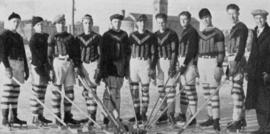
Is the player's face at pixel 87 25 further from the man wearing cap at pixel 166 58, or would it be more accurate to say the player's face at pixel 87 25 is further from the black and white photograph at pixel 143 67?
the man wearing cap at pixel 166 58

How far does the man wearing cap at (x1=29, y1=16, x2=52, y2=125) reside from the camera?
23.6 ft

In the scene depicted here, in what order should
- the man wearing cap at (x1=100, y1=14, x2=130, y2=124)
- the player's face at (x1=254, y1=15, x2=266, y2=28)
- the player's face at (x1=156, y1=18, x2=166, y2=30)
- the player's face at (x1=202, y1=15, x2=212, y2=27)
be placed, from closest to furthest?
the player's face at (x1=254, y1=15, x2=266, y2=28) < the player's face at (x1=202, y1=15, x2=212, y2=27) < the man wearing cap at (x1=100, y1=14, x2=130, y2=124) < the player's face at (x1=156, y1=18, x2=166, y2=30)

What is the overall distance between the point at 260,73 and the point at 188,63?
48.8 inches

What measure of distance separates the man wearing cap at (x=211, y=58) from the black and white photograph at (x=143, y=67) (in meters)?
0.02

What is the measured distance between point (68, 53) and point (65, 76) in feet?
1.33

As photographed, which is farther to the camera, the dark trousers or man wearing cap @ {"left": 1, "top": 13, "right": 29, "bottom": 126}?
man wearing cap @ {"left": 1, "top": 13, "right": 29, "bottom": 126}

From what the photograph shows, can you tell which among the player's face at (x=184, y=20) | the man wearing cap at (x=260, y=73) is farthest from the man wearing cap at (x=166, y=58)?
the man wearing cap at (x=260, y=73)

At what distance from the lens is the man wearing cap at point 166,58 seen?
7422 mm

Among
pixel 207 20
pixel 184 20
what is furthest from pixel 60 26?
pixel 207 20

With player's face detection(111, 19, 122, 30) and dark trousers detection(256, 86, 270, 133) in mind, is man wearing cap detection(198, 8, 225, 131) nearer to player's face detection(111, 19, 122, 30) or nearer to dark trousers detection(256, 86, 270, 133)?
dark trousers detection(256, 86, 270, 133)

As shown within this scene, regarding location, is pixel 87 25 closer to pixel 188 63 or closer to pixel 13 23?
pixel 13 23

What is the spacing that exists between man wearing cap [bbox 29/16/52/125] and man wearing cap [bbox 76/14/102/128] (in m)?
0.67

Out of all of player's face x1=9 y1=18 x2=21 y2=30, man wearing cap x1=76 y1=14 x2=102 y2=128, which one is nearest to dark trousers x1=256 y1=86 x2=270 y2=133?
man wearing cap x1=76 y1=14 x2=102 y2=128

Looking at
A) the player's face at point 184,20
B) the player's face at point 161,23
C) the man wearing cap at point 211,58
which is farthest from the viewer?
the player's face at point 161,23
